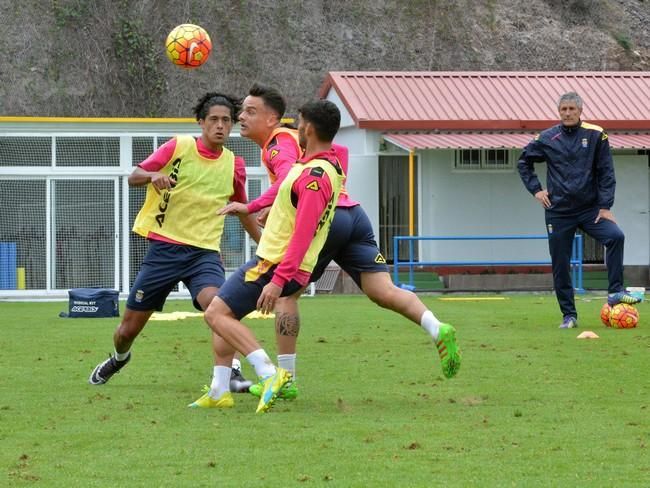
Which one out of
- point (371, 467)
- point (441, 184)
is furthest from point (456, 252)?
point (371, 467)

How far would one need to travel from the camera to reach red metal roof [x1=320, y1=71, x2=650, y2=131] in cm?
2833

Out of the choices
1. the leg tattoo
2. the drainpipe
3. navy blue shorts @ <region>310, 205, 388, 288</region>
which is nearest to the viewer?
navy blue shorts @ <region>310, 205, 388, 288</region>

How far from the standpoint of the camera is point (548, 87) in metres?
30.2

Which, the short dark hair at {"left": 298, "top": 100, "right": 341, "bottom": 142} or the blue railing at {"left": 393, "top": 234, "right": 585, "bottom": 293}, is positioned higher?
the short dark hair at {"left": 298, "top": 100, "right": 341, "bottom": 142}

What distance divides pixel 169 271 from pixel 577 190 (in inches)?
223

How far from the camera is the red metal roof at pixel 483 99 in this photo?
28.3m

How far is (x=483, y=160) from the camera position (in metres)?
29.7

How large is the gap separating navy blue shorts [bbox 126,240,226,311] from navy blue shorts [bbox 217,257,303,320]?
0.98m

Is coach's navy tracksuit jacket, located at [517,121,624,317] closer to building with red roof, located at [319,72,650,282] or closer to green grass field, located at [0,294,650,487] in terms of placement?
green grass field, located at [0,294,650,487]

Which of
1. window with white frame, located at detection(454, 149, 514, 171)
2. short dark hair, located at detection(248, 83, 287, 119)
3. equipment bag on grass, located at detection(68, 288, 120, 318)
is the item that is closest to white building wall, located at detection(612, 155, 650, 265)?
window with white frame, located at detection(454, 149, 514, 171)

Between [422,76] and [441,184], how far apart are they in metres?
2.64

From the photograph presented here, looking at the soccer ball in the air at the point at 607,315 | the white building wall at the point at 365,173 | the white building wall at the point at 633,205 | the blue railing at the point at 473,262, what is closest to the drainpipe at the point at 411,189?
the blue railing at the point at 473,262

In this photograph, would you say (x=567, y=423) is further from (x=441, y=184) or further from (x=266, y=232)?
(x=441, y=184)

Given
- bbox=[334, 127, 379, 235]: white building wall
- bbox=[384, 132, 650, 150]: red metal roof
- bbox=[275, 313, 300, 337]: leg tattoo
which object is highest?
bbox=[384, 132, 650, 150]: red metal roof
